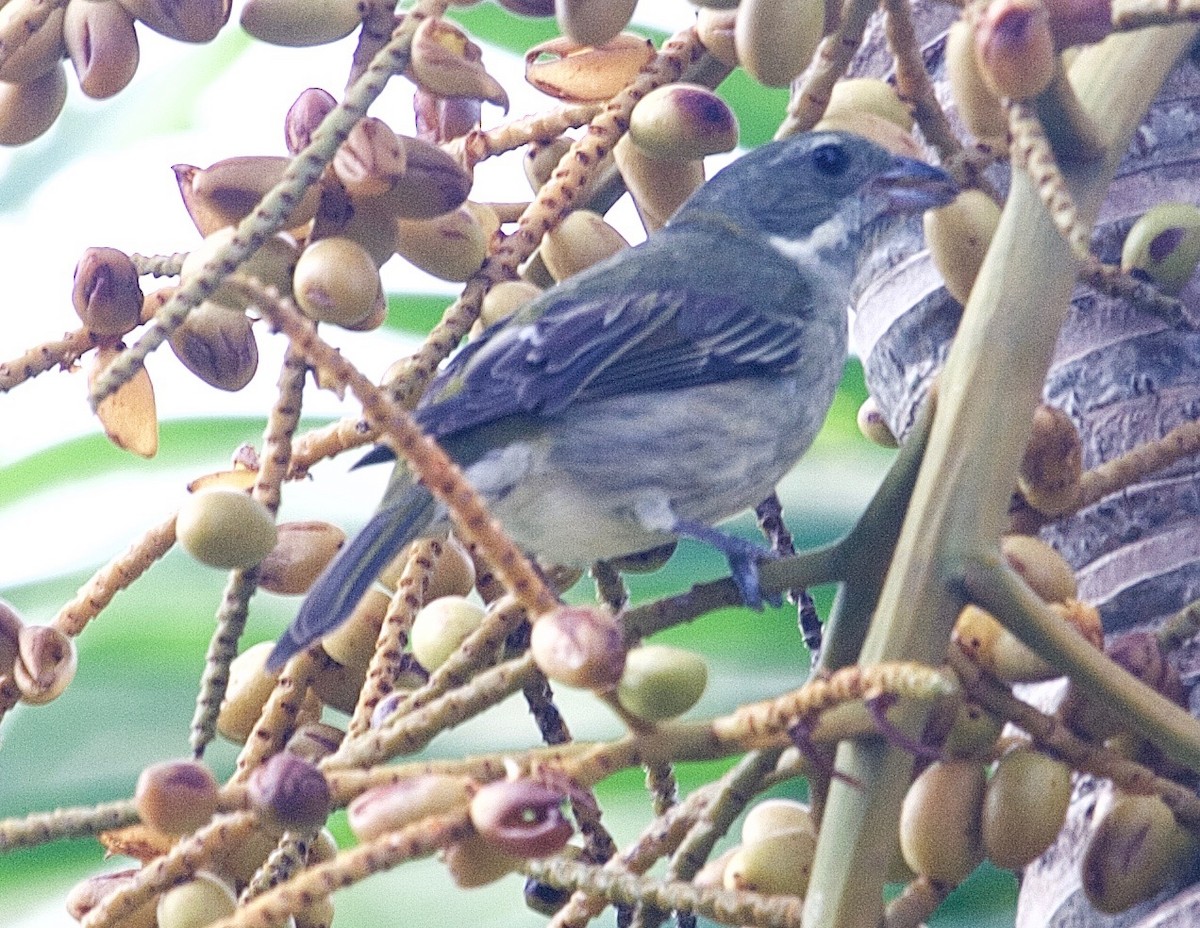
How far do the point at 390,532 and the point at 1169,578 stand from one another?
2.11ft

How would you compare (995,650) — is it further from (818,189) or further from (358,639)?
(818,189)

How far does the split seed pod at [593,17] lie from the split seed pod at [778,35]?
109mm

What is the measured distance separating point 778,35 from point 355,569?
507 mm

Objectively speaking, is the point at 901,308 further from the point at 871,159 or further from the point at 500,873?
the point at 500,873

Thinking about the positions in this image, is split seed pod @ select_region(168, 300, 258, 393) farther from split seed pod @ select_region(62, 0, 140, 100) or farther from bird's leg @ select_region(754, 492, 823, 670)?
bird's leg @ select_region(754, 492, 823, 670)

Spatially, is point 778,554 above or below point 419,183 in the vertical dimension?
below

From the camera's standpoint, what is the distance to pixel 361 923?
87.9 inches

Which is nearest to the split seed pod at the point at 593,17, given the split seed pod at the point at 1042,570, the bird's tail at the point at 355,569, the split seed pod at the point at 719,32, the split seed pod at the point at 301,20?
the split seed pod at the point at 719,32

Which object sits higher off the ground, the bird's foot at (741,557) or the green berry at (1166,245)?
the green berry at (1166,245)

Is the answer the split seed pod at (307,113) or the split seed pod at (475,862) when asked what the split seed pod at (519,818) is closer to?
the split seed pod at (475,862)

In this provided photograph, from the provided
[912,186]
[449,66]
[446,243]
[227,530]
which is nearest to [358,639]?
[227,530]

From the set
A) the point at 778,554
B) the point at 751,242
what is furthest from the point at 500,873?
the point at 751,242

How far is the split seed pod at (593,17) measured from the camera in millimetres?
1432

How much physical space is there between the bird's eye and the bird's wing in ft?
0.40
